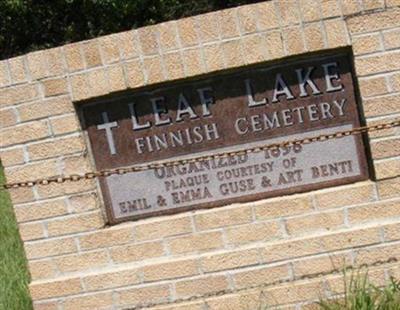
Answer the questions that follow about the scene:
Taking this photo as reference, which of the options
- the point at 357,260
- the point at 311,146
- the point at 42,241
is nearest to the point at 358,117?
the point at 311,146

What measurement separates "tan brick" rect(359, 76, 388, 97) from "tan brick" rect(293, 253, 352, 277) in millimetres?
771

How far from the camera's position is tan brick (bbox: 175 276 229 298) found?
130 inches

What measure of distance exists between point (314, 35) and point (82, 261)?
5.08 feet

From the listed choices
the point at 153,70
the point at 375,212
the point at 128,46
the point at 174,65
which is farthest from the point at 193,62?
the point at 375,212

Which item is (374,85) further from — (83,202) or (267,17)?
(83,202)

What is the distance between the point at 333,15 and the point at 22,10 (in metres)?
8.12

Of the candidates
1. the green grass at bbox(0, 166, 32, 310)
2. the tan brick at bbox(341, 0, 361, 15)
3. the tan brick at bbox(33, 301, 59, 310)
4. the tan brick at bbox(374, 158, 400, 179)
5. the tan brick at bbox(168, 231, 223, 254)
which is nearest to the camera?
the tan brick at bbox(341, 0, 361, 15)

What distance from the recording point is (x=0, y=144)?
3346 mm

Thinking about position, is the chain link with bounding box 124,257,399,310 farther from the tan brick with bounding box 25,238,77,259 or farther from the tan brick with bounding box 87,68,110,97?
the tan brick with bounding box 87,68,110,97

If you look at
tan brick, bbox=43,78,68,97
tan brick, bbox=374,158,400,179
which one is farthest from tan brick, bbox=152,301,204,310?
tan brick, bbox=43,78,68,97

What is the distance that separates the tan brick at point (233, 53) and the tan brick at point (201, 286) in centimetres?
102

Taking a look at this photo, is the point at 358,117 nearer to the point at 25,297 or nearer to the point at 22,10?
the point at 25,297

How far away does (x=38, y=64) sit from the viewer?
326 cm

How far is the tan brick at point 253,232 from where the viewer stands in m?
3.28
